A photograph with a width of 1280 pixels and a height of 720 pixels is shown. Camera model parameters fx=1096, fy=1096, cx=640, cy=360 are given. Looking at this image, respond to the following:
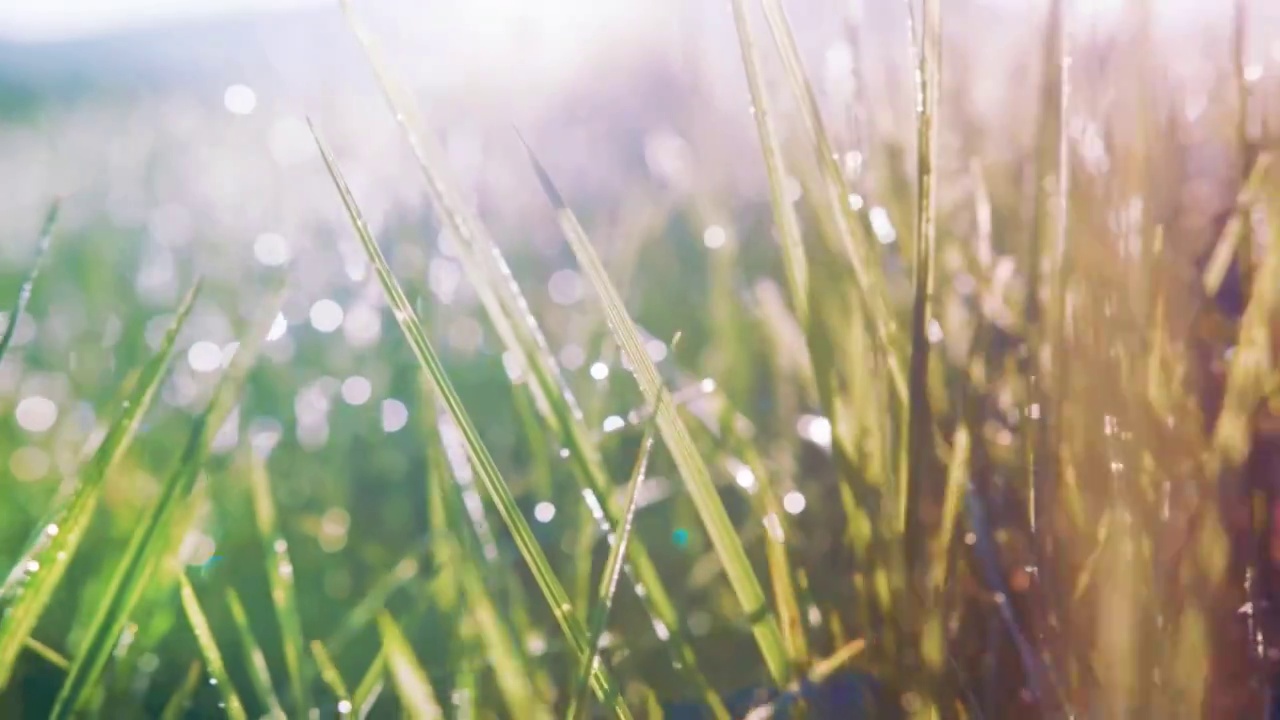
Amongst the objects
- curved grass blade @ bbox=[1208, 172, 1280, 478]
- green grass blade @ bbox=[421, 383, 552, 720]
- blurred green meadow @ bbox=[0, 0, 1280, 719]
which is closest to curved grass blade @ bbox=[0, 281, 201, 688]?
blurred green meadow @ bbox=[0, 0, 1280, 719]

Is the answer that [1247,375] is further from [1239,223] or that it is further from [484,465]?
[484,465]

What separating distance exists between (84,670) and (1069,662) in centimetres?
29

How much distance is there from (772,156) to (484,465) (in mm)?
122

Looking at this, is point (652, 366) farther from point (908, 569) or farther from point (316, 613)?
point (316, 613)

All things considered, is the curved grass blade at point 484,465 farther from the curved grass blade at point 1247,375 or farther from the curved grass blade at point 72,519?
the curved grass blade at point 1247,375

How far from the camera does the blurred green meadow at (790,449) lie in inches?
12.2

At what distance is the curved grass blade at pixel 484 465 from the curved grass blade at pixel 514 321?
0.02 metres

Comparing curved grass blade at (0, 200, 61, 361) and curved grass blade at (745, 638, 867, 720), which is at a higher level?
curved grass blade at (0, 200, 61, 361)

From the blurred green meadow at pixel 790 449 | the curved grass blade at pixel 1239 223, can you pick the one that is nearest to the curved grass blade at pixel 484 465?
the blurred green meadow at pixel 790 449

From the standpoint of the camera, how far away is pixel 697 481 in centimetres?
29

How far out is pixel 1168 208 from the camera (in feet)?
1.28

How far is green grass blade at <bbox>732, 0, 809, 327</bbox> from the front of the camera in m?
0.32

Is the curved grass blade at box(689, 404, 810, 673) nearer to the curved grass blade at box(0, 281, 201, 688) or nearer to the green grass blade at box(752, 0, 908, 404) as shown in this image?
the green grass blade at box(752, 0, 908, 404)

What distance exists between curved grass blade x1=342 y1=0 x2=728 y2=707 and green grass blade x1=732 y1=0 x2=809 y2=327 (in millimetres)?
80
